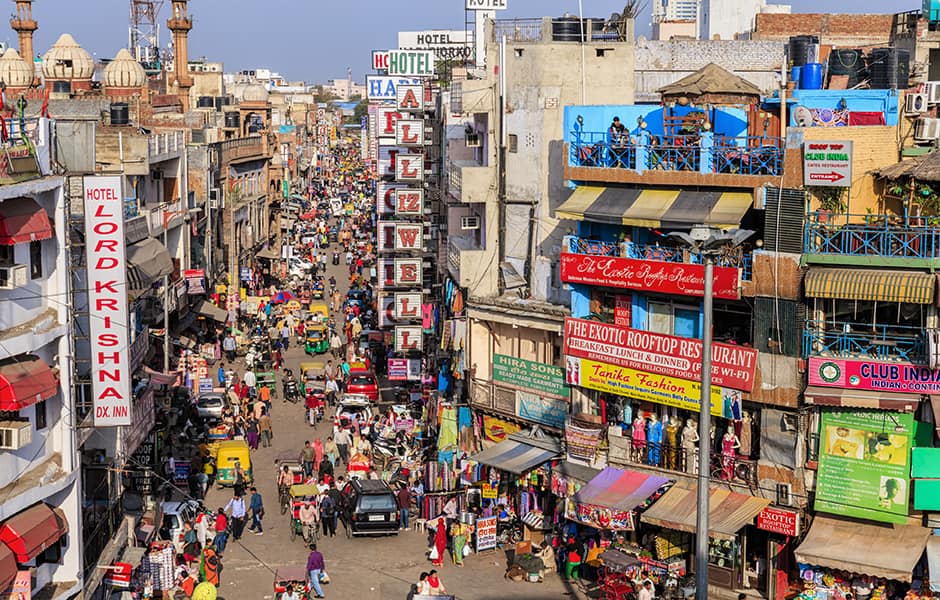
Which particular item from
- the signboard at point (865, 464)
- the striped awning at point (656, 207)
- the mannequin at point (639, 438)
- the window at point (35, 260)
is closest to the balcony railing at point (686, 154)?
the striped awning at point (656, 207)

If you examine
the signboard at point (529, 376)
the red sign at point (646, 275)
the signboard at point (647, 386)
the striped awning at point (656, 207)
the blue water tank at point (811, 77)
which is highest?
the blue water tank at point (811, 77)

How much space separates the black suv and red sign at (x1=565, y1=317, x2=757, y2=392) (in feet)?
19.2

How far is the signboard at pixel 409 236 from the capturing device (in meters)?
44.4

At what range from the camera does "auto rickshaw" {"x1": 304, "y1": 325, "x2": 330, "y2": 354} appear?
182 ft

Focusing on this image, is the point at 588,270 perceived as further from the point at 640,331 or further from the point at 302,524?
the point at 302,524

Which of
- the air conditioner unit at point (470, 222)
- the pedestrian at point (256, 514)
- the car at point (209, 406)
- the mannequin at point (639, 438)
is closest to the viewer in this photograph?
the mannequin at point (639, 438)

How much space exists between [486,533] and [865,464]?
937 cm

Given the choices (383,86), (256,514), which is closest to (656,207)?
(256,514)

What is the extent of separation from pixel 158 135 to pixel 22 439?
2561cm

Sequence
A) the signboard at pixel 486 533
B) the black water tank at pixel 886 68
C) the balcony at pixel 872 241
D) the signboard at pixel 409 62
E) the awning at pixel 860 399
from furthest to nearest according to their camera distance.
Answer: the signboard at pixel 409 62, the black water tank at pixel 886 68, the signboard at pixel 486 533, the balcony at pixel 872 241, the awning at pixel 860 399

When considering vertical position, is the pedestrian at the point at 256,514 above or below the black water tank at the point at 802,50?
below

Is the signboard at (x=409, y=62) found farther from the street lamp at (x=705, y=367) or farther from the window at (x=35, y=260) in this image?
the street lamp at (x=705, y=367)

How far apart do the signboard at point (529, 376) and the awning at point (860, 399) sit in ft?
25.4

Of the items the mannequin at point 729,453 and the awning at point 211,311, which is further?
the awning at point 211,311
